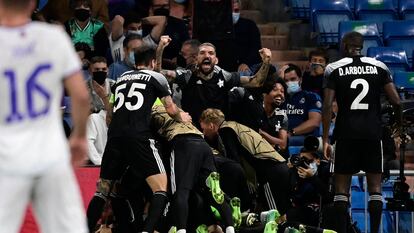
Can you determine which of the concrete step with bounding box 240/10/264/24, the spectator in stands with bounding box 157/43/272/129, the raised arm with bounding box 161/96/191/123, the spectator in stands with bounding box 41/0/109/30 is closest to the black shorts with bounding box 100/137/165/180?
the raised arm with bounding box 161/96/191/123

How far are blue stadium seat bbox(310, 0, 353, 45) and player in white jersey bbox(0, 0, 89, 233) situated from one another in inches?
400

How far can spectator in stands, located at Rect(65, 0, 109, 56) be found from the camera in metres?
13.7

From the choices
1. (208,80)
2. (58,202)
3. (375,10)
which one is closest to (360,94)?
(208,80)

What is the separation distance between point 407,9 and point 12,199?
37.9ft

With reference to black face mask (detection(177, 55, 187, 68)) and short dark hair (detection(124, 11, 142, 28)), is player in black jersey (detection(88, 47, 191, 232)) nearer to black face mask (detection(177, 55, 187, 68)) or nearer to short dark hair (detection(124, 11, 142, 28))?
black face mask (detection(177, 55, 187, 68))

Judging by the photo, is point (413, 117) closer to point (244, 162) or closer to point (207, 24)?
point (244, 162)

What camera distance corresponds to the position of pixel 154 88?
10.3m

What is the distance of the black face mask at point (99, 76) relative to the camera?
12398mm

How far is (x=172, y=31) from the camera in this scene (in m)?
13.7

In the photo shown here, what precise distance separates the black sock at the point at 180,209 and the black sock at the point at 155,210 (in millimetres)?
114

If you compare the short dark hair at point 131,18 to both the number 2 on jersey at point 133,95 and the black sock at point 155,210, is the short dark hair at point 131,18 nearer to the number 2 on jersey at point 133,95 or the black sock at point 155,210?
the number 2 on jersey at point 133,95

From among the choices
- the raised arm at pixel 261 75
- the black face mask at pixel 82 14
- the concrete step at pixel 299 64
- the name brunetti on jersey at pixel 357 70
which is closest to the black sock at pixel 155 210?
the raised arm at pixel 261 75

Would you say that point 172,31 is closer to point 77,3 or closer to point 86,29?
point 86,29

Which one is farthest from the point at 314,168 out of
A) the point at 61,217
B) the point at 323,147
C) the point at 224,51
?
the point at 61,217
